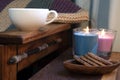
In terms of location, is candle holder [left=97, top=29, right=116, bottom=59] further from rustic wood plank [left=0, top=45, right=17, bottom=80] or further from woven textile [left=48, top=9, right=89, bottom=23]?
rustic wood plank [left=0, top=45, right=17, bottom=80]

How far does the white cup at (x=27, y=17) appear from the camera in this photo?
0.62m

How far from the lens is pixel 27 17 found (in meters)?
0.63

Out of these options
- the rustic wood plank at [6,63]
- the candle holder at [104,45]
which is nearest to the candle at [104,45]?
the candle holder at [104,45]

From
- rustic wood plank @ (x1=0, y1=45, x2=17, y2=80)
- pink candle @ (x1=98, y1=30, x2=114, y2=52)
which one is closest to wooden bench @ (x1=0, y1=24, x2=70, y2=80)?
rustic wood plank @ (x1=0, y1=45, x2=17, y2=80)

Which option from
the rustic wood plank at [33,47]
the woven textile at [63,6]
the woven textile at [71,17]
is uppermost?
the woven textile at [63,6]

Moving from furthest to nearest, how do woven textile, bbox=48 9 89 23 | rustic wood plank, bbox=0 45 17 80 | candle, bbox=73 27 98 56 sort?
woven textile, bbox=48 9 89 23
candle, bbox=73 27 98 56
rustic wood plank, bbox=0 45 17 80

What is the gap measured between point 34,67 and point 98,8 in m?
0.39

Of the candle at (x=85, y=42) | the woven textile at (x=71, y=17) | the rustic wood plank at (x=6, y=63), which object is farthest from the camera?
the woven textile at (x=71, y=17)

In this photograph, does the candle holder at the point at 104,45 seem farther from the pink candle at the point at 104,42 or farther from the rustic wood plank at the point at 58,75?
the rustic wood plank at the point at 58,75

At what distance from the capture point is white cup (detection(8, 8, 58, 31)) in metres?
0.62

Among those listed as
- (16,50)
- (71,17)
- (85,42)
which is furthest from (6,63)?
(71,17)

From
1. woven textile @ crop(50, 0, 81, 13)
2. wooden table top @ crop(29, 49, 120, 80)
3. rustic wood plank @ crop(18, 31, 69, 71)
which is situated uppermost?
woven textile @ crop(50, 0, 81, 13)

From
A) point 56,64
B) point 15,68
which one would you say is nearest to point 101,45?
point 56,64

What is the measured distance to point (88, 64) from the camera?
593 mm
